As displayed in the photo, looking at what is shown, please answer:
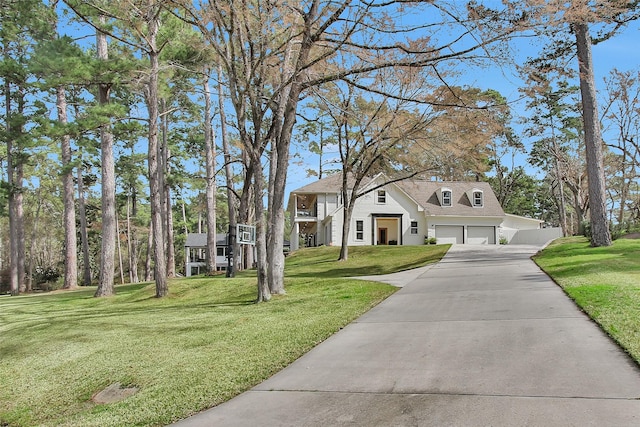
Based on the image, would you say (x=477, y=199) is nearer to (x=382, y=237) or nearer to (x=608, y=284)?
(x=382, y=237)

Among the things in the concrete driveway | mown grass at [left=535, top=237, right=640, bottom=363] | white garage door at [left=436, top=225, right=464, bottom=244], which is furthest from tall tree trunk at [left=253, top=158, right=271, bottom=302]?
white garage door at [left=436, top=225, right=464, bottom=244]

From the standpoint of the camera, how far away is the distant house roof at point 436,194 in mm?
32312

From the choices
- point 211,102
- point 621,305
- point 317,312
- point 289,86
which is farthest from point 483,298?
point 211,102

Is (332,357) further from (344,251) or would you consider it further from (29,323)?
(344,251)

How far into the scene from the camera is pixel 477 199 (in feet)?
110

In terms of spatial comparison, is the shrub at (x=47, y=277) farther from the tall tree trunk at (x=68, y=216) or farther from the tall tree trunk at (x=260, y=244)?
the tall tree trunk at (x=260, y=244)

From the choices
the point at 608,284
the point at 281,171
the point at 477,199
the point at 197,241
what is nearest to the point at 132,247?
the point at 197,241

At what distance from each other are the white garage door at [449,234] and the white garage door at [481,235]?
0.66 metres

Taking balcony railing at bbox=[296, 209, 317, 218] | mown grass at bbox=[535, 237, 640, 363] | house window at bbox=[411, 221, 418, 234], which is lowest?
mown grass at bbox=[535, 237, 640, 363]

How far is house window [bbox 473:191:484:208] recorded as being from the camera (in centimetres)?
3331

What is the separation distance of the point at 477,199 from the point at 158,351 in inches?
1194

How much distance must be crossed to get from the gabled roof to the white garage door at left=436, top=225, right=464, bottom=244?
92 centimetres

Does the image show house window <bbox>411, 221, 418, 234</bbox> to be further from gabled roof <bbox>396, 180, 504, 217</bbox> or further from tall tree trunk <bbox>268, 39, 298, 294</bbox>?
tall tree trunk <bbox>268, 39, 298, 294</bbox>

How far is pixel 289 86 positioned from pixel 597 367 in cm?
898
